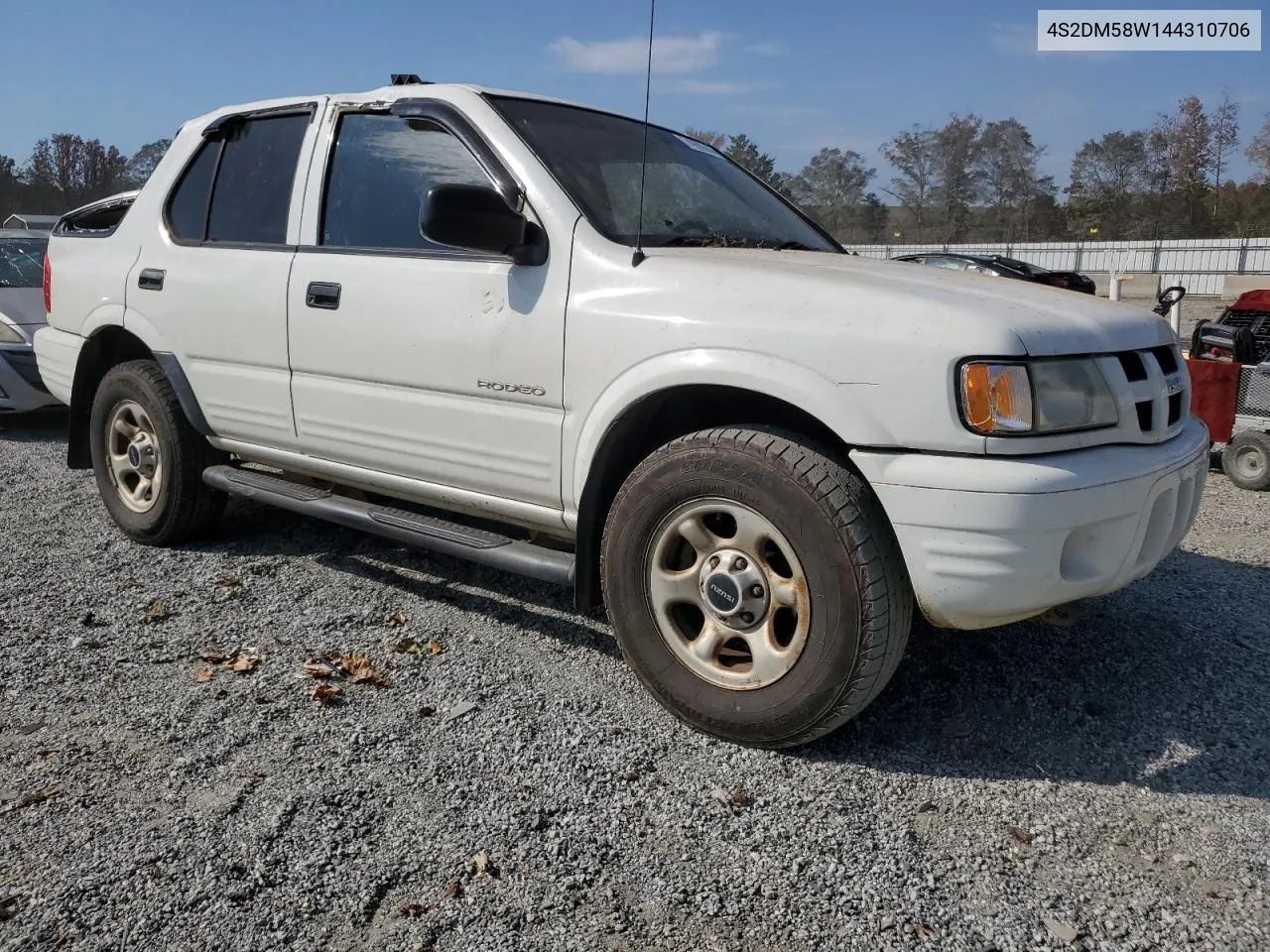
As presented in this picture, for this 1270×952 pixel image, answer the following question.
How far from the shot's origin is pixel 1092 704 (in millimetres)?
3104

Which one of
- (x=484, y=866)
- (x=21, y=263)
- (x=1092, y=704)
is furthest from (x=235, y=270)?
(x=21, y=263)

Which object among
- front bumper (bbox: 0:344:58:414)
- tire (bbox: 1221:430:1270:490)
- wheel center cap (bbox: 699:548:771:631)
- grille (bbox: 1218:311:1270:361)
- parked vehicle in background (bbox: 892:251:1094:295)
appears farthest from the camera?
parked vehicle in background (bbox: 892:251:1094:295)

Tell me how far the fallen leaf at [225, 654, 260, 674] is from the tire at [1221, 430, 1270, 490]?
6.36 metres

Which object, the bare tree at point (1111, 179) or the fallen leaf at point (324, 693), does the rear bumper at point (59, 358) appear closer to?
the fallen leaf at point (324, 693)

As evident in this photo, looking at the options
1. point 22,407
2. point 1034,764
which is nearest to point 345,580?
point 1034,764

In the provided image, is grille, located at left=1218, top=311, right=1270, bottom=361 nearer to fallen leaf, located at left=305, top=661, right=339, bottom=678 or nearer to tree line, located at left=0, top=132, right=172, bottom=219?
fallen leaf, located at left=305, top=661, right=339, bottom=678

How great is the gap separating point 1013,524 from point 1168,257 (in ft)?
136

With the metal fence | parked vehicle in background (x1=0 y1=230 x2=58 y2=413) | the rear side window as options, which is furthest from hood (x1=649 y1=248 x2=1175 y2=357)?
the metal fence

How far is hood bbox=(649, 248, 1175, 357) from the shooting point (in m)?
2.43

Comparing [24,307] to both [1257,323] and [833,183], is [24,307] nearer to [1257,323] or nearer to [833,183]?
[1257,323]

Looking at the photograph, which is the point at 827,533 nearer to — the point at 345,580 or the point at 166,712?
the point at 166,712

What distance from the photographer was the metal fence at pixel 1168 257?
34.5m

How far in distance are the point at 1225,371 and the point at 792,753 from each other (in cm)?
552

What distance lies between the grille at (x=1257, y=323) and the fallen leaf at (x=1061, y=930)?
6.73 metres
